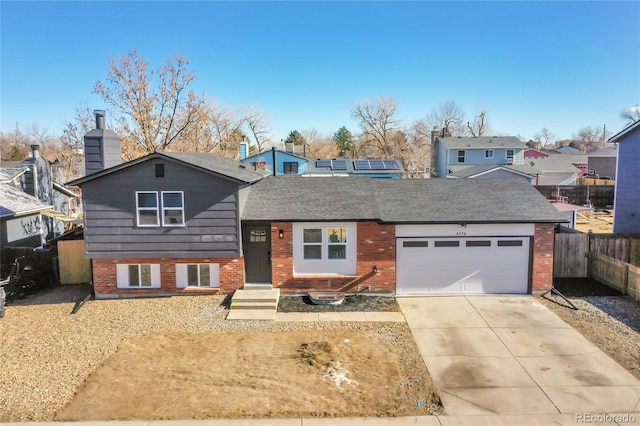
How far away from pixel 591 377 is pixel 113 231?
44.4 ft

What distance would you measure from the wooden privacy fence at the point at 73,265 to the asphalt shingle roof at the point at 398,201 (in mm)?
6890

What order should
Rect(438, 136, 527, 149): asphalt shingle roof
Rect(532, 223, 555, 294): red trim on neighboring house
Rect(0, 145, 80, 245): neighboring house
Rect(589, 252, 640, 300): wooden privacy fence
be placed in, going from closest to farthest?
1. Rect(589, 252, 640, 300): wooden privacy fence
2. Rect(532, 223, 555, 294): red trim on neighboring house
3. Rect(0, 145, 80, 245): neighboring house
4. Rect(438, 136, 527, 149): asphalt shingle roof

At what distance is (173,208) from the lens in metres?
13.8

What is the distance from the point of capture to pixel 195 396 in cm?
847

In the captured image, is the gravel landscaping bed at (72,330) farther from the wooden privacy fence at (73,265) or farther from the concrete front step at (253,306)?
the wooden privacy fence at (73,265)

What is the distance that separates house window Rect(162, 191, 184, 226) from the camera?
13.8 m

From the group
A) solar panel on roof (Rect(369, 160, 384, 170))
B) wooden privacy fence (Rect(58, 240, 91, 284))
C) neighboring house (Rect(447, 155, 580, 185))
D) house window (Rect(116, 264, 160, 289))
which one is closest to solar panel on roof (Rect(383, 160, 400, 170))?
solar panel on roof (Rect(369, 160, 384, 170))

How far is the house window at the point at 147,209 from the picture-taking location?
1381 cm

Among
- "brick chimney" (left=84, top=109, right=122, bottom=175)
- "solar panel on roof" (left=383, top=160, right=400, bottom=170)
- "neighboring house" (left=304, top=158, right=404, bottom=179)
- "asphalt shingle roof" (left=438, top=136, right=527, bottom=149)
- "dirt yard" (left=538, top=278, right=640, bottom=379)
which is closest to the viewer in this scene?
"dirt yard" (left=538, top=278, right=640, bottom=379)

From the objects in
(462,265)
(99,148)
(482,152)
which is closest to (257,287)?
(462,265)

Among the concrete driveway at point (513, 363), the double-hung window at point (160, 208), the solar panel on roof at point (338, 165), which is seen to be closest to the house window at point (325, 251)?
the concrete driveway at point (513, 363)

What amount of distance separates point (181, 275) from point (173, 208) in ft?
7.67

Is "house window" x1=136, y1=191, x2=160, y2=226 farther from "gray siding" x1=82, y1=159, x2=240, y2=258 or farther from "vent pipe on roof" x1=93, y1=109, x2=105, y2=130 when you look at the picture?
"vent pipe on roof" x1=93, y1=109, x2=105, y2=130

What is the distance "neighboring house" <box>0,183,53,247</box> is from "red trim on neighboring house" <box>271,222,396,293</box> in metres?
13.0
